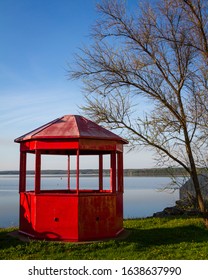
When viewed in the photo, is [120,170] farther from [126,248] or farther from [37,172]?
[126,248]

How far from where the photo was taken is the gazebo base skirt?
11000 millimetres

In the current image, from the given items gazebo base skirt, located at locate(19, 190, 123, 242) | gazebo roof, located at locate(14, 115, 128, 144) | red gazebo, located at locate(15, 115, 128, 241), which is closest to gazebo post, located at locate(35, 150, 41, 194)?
red gazebo, located at locate(15, 115, 128, 241)

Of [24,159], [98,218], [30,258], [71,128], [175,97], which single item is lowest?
[30,258]

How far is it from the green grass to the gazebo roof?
9.69 ft

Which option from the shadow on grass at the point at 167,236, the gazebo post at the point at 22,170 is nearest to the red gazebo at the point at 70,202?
the gazebo post at the point at 22,170

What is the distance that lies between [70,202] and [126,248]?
2018 mm

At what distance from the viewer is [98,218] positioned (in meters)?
11.3

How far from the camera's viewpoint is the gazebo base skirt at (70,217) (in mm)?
11000

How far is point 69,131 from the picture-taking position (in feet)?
37.9

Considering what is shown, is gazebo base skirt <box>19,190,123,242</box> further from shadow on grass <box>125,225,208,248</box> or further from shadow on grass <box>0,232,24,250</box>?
shadow on grass <box>125,225,208,248</box>
